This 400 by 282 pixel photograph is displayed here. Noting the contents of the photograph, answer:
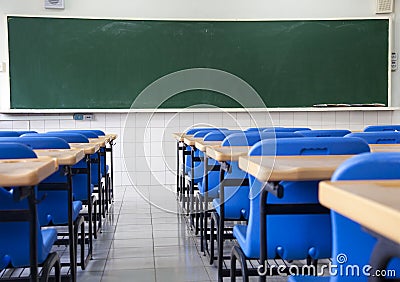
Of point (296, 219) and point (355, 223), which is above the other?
point (355, 223)

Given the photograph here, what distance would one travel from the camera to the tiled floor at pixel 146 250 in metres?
2.90

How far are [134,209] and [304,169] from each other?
4.12 meters

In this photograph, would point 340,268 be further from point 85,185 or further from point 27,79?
point 27,79

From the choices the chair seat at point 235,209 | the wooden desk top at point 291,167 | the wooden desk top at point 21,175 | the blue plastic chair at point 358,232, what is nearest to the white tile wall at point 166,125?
the chair seat at point 235,209

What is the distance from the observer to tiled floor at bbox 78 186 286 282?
9.52 ft

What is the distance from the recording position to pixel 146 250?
3467mm

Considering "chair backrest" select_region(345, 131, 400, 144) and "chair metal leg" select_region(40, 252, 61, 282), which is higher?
"chair backrest" select_region(345, 131, 400, 144)

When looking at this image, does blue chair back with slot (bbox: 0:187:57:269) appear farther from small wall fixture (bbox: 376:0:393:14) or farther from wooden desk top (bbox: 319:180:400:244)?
small wall fixture (bbox: 376:0:393:14)

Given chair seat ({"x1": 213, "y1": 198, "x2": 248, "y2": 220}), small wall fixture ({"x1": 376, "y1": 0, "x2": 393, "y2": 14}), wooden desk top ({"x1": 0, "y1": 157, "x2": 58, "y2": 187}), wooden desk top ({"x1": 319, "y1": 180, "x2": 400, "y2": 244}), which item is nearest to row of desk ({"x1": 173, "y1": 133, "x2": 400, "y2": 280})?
wooden desk top ({"x1": 319, "y1": 180, "x2": 400, "y2": 244})

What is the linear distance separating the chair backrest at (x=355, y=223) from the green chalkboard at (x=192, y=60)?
5.46 meters

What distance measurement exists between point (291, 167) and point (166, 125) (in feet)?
17.5

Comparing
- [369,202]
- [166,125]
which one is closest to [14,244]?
[369,202]

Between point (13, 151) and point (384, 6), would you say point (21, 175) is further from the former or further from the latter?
point (384, 6)

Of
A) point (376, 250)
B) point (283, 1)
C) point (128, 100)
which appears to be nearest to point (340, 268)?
point (376, 250)
